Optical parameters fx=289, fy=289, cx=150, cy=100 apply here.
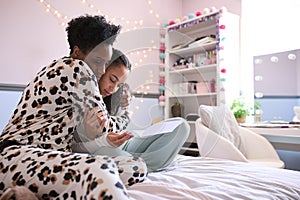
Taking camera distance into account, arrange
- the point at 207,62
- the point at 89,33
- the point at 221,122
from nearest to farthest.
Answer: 1. the point at 89,33
2. the point at 221,122
3. the point at 207,62

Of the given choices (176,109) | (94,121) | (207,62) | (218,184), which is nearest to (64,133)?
(94,121)

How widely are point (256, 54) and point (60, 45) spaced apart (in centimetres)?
181

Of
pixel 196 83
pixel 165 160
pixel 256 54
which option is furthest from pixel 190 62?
pixel 165 160

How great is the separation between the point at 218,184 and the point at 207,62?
205cm

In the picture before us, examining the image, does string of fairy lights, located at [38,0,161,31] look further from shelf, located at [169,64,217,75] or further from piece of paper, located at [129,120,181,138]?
piece of paper, located at [129,120,181,138]

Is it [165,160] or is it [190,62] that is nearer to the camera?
[165,160]

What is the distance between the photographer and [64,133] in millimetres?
825

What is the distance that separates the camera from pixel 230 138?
80.2 inches

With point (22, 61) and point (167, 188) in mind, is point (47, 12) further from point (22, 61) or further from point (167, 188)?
point (167, 188)

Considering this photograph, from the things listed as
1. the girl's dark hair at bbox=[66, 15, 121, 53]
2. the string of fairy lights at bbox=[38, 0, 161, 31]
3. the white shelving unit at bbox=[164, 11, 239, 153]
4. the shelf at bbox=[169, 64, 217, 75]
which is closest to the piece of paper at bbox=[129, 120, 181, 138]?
the girl's dark hair at bbox=[66, 15, 121, 53]

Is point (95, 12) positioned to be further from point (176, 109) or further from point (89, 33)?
point (89, 33)

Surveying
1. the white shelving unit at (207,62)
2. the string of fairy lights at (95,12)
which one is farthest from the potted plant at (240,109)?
the string of fairy lights at (95,12)

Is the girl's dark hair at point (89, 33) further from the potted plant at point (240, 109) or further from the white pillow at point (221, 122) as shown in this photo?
the potted plant at point (240, 109)

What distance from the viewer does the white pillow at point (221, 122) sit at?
6.43ft
